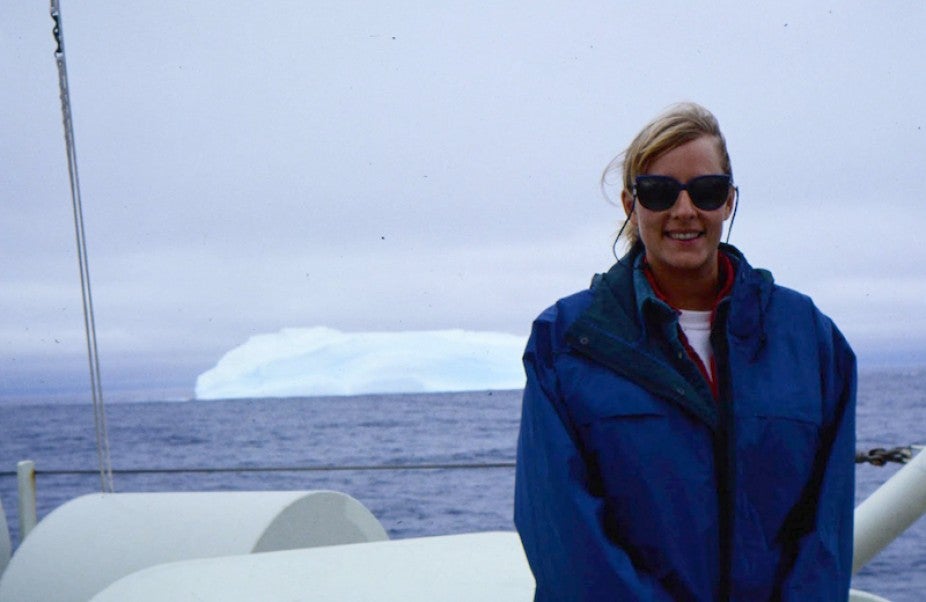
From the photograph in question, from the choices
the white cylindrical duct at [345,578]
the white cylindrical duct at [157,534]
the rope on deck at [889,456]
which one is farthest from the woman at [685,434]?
the white cylindrical duct at [157,534]

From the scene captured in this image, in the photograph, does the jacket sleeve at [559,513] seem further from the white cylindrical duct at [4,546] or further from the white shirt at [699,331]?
the white cylindrical duct at [4,546]

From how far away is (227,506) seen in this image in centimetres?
380

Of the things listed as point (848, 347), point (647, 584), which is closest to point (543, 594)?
point (647, 584)

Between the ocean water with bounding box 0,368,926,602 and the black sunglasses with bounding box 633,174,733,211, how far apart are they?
251 cm

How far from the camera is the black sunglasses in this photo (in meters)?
1.76

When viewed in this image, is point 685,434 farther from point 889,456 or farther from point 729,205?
point 889,456

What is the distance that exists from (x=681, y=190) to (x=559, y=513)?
54 centimetres

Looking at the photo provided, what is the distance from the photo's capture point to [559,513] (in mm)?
1642

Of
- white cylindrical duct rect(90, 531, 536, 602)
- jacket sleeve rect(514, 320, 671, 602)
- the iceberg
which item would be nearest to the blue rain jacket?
jacket sleeve rect(514, 320, 671, 602)

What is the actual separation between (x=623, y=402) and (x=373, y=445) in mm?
34934

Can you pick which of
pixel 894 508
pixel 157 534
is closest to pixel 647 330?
pixel 894 508

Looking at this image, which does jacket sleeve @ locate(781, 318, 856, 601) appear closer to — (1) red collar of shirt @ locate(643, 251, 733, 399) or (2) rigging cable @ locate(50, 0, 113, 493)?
(1) red collar of shirt @ locate(643, 251, 733, 399)

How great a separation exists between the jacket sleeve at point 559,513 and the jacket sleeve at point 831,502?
0.71 ft

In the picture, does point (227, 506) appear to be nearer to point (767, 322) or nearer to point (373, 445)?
point (767, 322)
